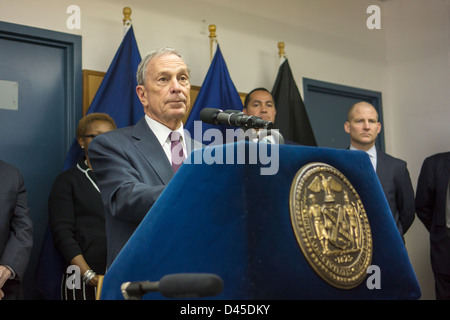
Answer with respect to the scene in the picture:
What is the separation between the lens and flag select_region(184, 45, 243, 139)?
395cm

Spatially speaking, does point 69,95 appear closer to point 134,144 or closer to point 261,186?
point 134,144

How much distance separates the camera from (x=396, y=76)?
5695 mm

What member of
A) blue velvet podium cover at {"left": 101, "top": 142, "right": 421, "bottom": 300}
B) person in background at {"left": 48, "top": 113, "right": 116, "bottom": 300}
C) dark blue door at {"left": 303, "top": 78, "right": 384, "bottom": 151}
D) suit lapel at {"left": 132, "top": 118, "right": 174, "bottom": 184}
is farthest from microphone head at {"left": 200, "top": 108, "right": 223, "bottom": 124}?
dark blue door at {"left": 303, "top": 78, "right": 384, "bottom": 151}

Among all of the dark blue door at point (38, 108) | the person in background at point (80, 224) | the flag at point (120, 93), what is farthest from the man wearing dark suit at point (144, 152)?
the dark blue door at point (38, 108)

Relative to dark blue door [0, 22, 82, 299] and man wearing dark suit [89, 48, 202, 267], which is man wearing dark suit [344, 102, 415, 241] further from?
man wearing dark suit [89, 48, 202, 267]

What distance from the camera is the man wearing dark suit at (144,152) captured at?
131 centimetres

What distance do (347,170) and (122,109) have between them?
2645 mm

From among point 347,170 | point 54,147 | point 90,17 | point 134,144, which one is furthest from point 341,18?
point 347,170

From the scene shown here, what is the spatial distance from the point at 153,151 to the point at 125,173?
209mm

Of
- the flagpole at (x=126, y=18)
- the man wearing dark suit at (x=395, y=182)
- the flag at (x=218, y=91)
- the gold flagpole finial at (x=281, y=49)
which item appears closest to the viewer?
the flagpole at (x=126, y=18)

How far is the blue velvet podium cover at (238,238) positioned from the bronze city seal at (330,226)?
0.02 metres

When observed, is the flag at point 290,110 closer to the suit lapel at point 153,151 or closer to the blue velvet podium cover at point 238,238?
the suit lapel at point 153,151

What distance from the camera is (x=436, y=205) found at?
4500 mm

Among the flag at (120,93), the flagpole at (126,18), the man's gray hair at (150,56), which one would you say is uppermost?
the flagpole at (126,18)
